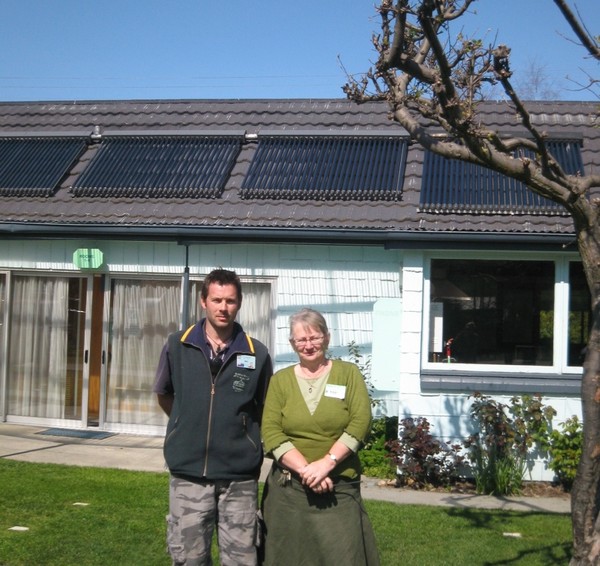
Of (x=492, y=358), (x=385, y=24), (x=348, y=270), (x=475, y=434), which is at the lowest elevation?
(x=475, y=434)

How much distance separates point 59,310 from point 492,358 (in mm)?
5666

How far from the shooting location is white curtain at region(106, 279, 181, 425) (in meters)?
11.5

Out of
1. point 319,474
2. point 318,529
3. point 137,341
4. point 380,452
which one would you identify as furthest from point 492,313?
point 319,474

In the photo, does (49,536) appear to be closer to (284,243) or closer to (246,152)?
(284,243)

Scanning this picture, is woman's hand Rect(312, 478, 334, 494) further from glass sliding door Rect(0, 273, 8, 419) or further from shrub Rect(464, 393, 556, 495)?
glass sliding door Rect(0, 273, 8, 419)

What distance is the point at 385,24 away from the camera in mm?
5215

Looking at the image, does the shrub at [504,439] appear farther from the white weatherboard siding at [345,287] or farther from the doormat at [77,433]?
the doormat at [77,433]

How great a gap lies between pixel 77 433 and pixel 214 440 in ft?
23.8

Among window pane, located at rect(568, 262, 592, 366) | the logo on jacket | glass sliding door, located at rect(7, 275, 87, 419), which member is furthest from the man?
glass sliding door, located at rect(7, 275, 87, 419)

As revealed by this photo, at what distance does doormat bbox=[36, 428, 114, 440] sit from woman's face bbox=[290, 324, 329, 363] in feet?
23.2

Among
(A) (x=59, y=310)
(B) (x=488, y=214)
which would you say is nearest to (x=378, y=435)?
(B) (x=488, y=214)

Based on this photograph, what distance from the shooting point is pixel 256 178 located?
11.4 meters

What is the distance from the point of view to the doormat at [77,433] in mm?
11180

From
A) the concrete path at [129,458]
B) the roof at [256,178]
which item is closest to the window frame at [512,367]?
the roof at [256,178]
